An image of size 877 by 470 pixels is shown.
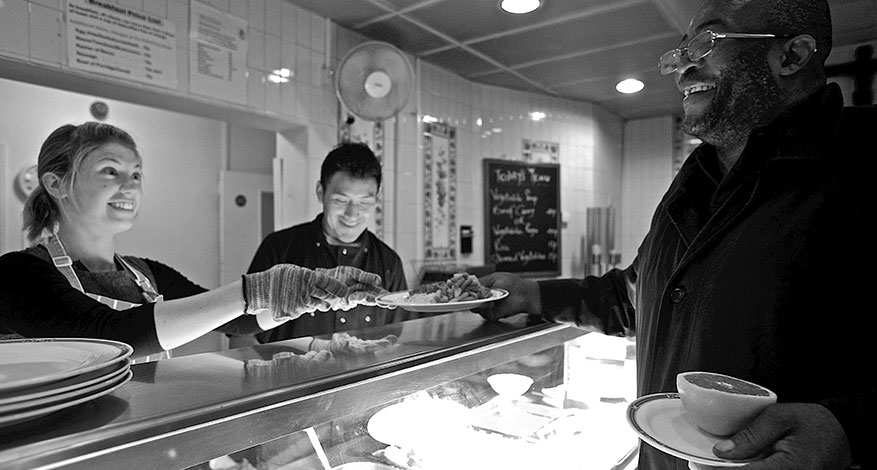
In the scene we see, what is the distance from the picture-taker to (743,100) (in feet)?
4.62

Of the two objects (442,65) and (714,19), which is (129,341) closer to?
(714,19)

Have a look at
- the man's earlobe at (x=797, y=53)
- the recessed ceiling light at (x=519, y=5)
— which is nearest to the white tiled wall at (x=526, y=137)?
the recessed ceiling light at (x=519, y=5)

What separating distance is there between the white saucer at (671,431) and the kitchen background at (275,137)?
9.95 feet

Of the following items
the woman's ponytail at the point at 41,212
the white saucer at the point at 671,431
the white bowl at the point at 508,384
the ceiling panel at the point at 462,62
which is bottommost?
the white bowl at the point at 508,384

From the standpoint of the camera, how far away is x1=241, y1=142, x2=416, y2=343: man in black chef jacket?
2.99 m

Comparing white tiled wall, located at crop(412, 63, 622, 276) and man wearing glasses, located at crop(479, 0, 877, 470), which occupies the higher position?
white tiled wall, located at crop(412, 63, 622, 276)

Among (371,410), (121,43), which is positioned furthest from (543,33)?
(371,410)

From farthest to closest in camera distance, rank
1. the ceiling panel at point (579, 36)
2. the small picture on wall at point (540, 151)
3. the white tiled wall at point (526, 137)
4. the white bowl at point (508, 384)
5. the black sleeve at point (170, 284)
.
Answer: the small picture on wall at point (540, 151), the white tiled wall at point (526, 137), the ceiling panel at point (579, 36), the black sleeve at point (170, 284), the white bowl at point (508, 384)

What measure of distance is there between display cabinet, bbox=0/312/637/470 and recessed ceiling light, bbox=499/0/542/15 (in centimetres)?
260

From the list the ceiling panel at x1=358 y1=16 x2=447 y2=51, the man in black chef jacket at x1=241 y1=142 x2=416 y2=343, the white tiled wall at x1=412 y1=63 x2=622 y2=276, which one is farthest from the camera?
the white tiled wall at x1=412 y1=63 x2=622 y2=276

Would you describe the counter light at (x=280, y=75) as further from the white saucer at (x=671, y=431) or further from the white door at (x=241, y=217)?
the white saucer at (x=671, y=431)

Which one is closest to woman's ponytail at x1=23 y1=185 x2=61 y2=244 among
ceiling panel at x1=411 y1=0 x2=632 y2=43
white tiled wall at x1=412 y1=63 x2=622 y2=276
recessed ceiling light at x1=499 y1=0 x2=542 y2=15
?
ceiling panel at x1=411 y1=0 x2=632 y2=43

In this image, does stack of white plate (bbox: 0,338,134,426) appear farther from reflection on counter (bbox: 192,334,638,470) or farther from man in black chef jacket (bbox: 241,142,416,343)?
man in black chef jacket (bbox: 241,142,416,343)

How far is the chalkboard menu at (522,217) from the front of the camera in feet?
19.9
